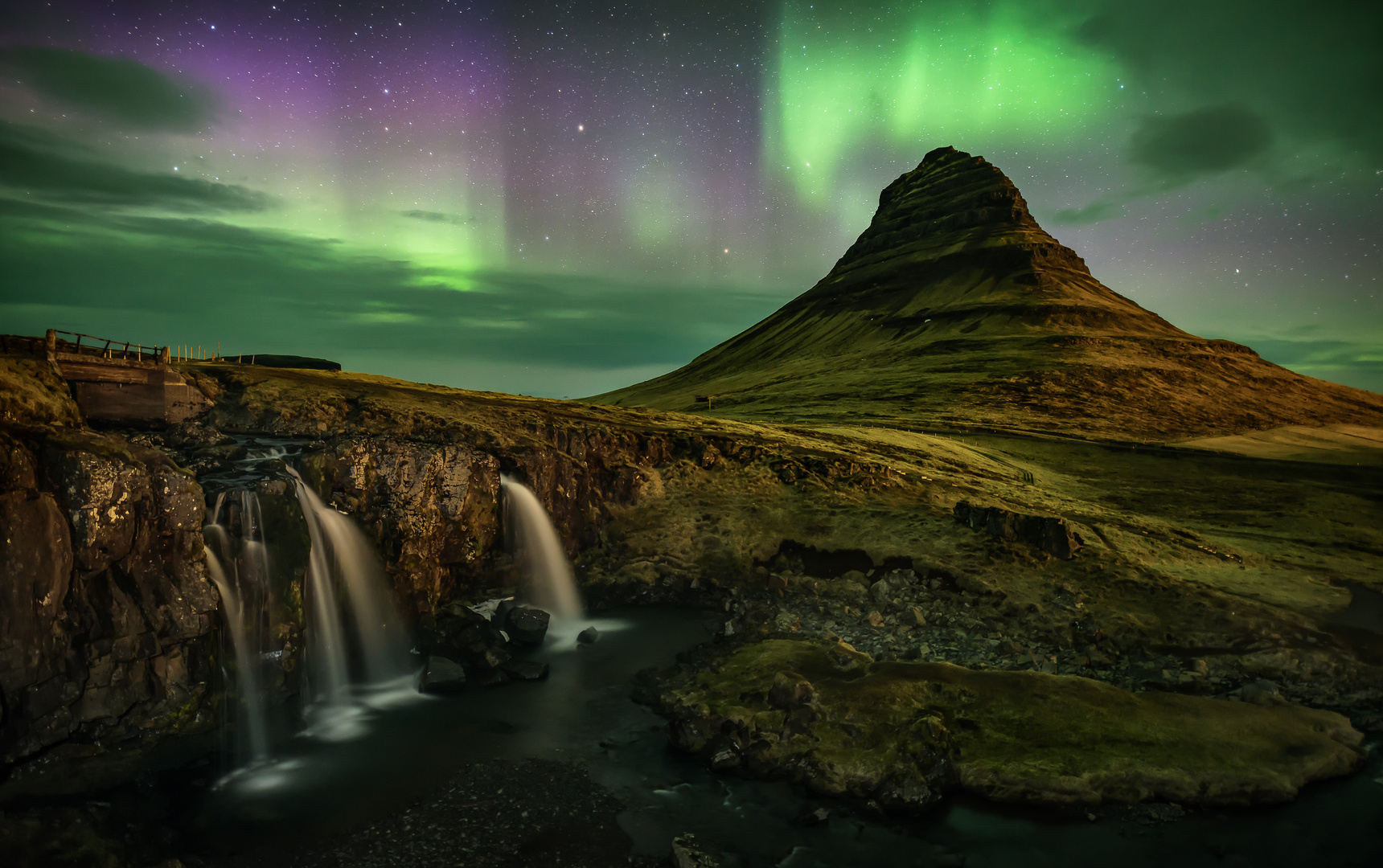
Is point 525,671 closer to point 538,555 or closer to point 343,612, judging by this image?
point 343,612

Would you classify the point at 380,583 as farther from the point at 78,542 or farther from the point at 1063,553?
the point at 1063,553

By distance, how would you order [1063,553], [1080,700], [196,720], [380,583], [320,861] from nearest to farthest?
[320,861], [196,720], [1080,700], [380,583], [1063,553]

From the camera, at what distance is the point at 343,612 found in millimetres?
28641

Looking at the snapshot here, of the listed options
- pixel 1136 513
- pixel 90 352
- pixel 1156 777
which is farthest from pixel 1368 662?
pixel 90 352

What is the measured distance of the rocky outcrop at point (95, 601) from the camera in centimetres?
1866

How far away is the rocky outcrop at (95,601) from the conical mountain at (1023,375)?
81.6m

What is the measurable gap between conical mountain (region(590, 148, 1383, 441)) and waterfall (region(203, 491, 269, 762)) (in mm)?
78668

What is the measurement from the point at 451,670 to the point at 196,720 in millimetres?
8179

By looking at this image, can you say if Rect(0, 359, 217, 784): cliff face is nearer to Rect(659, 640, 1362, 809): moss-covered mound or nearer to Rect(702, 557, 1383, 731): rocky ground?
Rect(659, 640, 1362, 809): moss-covered mound

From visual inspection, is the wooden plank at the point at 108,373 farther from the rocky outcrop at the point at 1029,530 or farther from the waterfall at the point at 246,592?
the rocky outcrop at the point at 1029,530

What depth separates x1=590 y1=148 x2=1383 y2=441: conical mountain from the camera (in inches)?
4210

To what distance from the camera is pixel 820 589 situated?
34750 mm

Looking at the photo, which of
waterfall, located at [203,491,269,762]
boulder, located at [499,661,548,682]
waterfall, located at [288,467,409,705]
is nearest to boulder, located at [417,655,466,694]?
boulder, located at [499,661,548,682]

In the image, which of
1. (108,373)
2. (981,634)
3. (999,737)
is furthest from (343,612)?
(981,634)
